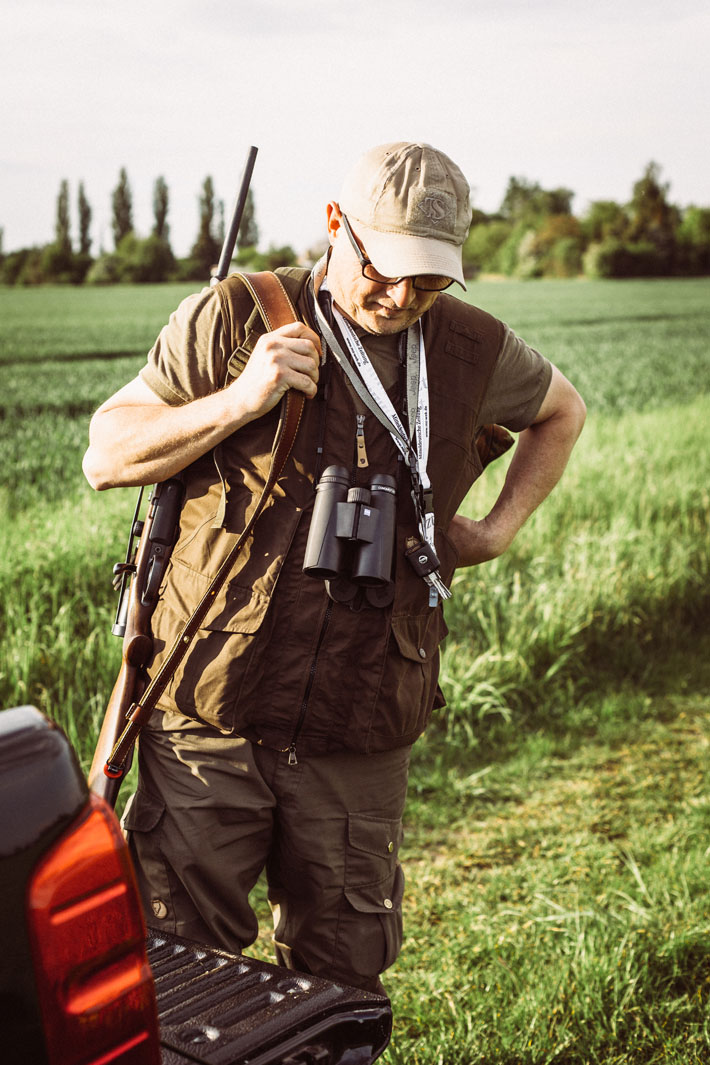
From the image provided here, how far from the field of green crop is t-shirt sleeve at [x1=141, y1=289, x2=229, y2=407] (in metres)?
1.90

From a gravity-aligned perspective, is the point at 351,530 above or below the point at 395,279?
below

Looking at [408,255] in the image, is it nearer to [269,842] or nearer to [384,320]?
[384,320]

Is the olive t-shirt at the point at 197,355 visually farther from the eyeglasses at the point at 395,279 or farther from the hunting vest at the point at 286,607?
the eyeglasses at the point at 395,279

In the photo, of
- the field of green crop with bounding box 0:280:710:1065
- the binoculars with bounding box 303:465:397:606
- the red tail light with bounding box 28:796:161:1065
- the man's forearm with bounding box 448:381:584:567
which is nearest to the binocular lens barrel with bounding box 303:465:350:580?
the binoculars with bounding box 303:465:397:606

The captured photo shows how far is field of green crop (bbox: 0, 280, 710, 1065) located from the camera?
10.2 feet

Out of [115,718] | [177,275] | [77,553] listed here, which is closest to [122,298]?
[177,275]

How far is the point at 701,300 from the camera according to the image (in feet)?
125

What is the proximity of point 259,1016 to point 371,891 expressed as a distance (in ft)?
3.02

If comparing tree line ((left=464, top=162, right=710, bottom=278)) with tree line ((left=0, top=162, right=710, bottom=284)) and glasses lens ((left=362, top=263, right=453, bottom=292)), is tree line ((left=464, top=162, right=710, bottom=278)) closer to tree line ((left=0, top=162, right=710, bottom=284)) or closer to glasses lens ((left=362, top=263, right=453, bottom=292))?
tree line ((left=0, top=162, right=710, bottom=284))

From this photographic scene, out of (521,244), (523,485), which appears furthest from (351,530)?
(521,244)

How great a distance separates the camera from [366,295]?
2393 mm

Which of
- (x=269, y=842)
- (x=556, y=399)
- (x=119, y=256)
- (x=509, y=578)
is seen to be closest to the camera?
(x=269, y=842)

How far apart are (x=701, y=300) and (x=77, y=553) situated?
36568 mm

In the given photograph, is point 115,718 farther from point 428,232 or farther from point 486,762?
point 486,762
